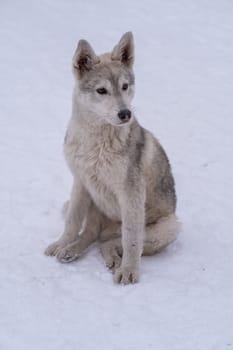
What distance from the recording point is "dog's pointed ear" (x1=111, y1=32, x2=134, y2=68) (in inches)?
203

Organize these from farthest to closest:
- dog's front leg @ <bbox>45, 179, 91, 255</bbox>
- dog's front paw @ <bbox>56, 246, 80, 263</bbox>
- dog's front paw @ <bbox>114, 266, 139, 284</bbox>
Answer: dog's front leg @ <bbox>45, 179, 91, 255</bbox>, dog's front paw @ <bbox>56, 246, 80, 263</bbox>, dog's front paw @ <bbox>114, 266, 139, 284</bbox>

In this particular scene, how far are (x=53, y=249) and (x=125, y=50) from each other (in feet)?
7.06

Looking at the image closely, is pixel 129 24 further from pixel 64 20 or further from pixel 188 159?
pixel 188 159

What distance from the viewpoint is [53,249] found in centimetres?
525

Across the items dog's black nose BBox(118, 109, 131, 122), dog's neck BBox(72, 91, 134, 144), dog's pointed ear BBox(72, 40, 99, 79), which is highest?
dog's pointed ear BBox(72, 40, 99, 79)

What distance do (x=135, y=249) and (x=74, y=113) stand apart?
4.81 feet

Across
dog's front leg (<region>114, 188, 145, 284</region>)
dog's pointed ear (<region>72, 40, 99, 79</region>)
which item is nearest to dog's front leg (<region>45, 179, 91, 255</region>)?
dog's front leg (<region>114, 188, 145, 284</region>)

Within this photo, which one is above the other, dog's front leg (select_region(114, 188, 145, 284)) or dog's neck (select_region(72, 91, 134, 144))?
dog's neck (select_region(72, 91, 134, 144))

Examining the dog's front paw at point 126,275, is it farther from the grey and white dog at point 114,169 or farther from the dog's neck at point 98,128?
the dog's neck at point 98,128

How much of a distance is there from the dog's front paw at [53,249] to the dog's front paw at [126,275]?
75 cm

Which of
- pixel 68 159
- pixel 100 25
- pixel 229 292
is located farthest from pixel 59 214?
pixel 100 25

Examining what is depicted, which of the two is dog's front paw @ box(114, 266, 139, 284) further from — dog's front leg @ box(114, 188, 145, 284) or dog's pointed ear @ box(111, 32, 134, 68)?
dog's pointed ear @ box(111, 32, 134, 68)

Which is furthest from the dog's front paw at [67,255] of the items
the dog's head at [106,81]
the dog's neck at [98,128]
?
the dog's head at [106,81]

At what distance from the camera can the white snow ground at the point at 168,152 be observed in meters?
4.11
